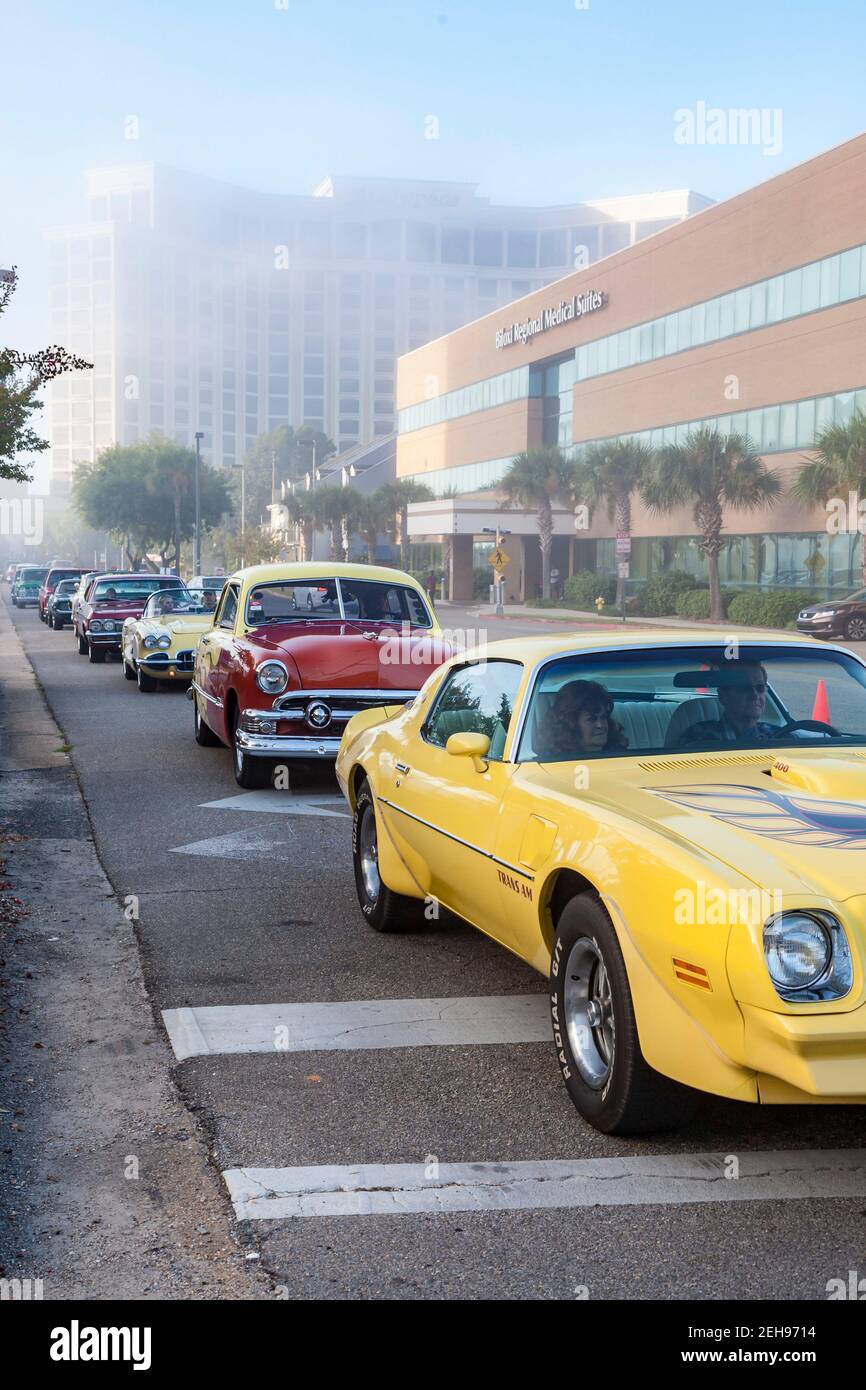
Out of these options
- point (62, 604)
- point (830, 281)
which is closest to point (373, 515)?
point (830, 281)

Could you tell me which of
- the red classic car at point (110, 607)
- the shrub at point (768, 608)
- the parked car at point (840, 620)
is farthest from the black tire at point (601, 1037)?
the shrub at point (768, 608)

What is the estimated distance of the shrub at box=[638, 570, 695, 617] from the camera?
52.9 metres

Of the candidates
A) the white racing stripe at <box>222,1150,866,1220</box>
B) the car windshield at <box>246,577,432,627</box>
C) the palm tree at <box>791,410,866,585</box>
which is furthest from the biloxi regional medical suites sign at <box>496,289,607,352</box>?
the white racing stripe at <box>222,1150,866,1220</box>

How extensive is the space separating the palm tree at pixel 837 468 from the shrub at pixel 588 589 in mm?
17273

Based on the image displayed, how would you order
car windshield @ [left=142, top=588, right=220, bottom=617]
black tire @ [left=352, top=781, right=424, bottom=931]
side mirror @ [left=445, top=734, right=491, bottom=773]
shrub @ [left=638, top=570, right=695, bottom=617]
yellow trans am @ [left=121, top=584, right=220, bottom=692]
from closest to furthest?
side mirror @ [left=445, top=734, right=491, bottom=773]
black tire @ [left=352, top=781, right=424, bottom=931]
yellow trans am @ [left=121, top=584, right=220, bottom=692]
car windshield @ [left=142, top=588, right=220, bottom=617]
shrub @ [left=638, top=570, right=695, bottom=617]

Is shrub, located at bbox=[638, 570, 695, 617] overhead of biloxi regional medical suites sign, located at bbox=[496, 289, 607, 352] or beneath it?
beneath

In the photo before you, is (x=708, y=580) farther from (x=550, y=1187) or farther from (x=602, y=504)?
(x=550, y=1187)

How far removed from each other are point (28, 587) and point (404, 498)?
31376 mm

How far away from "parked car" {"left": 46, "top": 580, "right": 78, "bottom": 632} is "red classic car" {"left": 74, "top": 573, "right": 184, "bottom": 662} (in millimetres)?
11521

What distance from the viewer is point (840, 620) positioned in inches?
1394

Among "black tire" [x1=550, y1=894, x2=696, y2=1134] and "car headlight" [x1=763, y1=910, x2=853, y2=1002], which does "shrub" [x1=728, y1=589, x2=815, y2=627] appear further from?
"car headlight" [x1=763, y1=910, x2=853, y2=1002]

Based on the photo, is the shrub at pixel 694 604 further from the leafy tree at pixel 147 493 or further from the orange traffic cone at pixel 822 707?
the orange traffic cone at pixel 822 707

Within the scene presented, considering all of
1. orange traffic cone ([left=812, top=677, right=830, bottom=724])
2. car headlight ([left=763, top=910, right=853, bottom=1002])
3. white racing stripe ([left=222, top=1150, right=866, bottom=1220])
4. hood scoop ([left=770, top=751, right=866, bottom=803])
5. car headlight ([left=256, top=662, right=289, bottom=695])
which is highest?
orange traffic cone ([left=812, top=677, right=830, bottom=724])

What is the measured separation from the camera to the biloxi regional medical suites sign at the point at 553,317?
6600 cm
